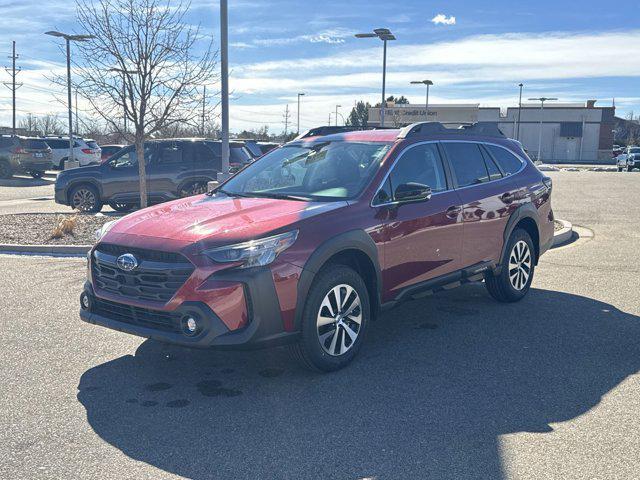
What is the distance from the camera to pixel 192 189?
14.5m

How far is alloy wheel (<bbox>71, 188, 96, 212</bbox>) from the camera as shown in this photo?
47.9ft

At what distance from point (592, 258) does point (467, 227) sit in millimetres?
4403

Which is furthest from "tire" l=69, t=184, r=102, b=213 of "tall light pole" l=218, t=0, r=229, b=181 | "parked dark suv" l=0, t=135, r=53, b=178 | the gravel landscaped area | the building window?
the building window

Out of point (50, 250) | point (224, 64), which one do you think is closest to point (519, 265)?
point (224, 64)

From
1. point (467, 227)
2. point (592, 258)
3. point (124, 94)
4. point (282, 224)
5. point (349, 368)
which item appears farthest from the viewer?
point (124, 94)

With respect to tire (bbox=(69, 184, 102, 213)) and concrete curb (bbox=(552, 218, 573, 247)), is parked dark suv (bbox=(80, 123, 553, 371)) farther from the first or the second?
tire (bbox=(69, 184, 102, 213))

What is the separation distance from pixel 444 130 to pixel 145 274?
325cm

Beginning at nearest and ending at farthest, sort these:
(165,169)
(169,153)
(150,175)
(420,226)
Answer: (420,226) < (150,175) < (165,169) < (169,153)

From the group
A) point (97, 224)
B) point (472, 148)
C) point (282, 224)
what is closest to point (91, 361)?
point (282, 224)

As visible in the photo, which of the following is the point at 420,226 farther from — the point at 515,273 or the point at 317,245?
the point at 515,273

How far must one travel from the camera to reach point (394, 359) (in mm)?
5160

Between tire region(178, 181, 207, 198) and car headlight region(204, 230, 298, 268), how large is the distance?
10390 mm

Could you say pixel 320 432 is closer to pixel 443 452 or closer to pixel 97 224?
pixel 443 452

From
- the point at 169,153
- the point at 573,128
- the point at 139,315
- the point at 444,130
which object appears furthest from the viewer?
the point at 573,128
